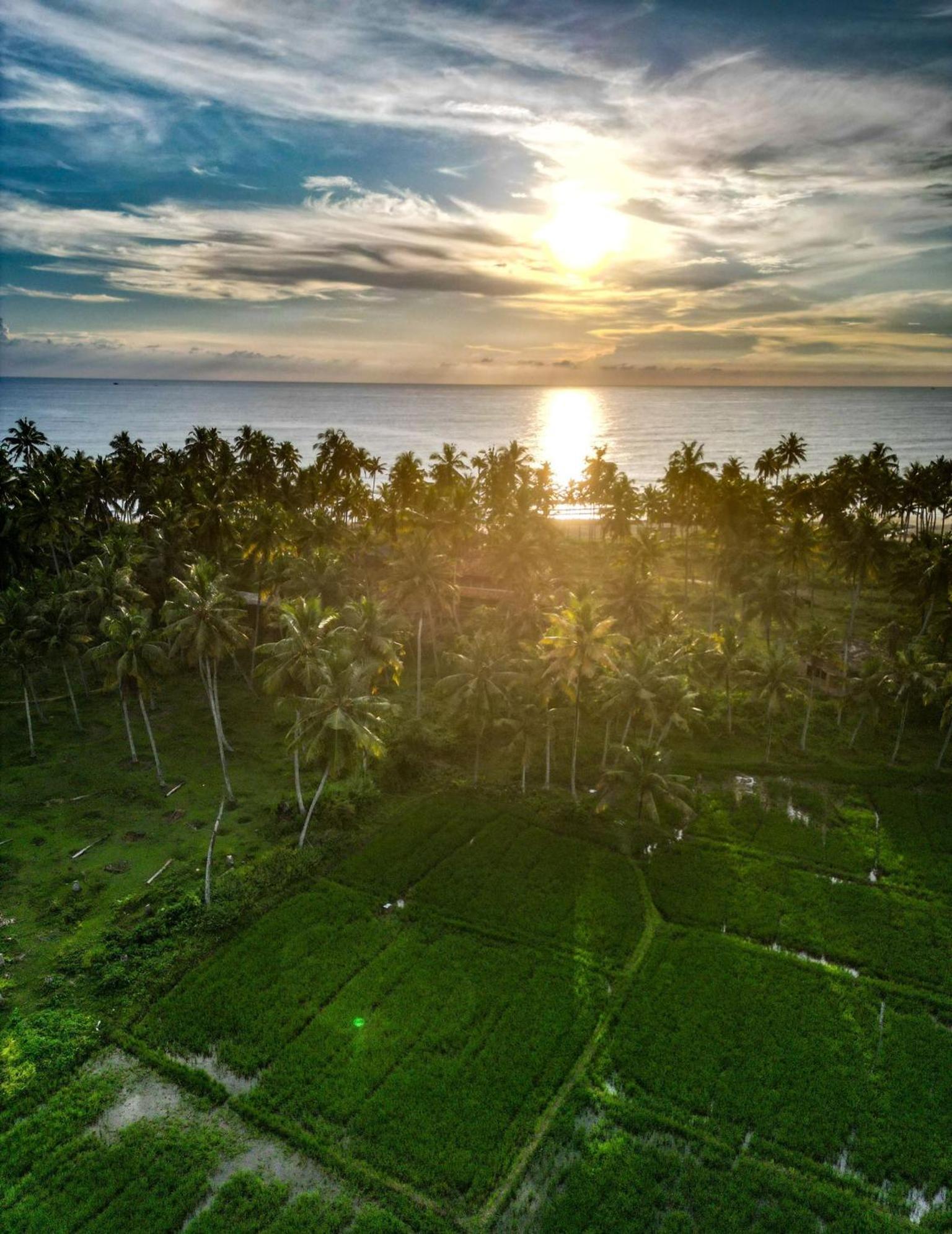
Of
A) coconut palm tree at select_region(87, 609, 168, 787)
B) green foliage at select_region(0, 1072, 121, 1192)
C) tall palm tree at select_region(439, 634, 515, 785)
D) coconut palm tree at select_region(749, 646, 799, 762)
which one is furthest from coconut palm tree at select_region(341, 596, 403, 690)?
green foliage at select_region(0, 1072, 121, 1192)

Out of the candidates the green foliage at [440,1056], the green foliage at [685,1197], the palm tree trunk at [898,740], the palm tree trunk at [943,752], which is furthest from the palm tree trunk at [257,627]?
the palm tree trunk at [943,752]

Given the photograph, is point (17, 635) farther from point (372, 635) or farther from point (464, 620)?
point (464, 620)

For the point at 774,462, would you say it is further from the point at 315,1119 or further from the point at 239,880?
the point at 315,1119

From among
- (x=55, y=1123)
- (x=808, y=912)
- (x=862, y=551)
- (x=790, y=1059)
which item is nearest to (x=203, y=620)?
(x=55, y=1123)

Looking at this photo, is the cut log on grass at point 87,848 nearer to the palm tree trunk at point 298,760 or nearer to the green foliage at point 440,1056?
the palm tree trunk at point 298,760

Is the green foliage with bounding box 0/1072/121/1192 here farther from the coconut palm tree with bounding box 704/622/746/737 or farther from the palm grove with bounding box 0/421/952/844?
the coconut palm tree with bounding box 704/622/746/737

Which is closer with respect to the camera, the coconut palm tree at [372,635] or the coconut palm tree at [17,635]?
the coconut palm tree at [372,635]
